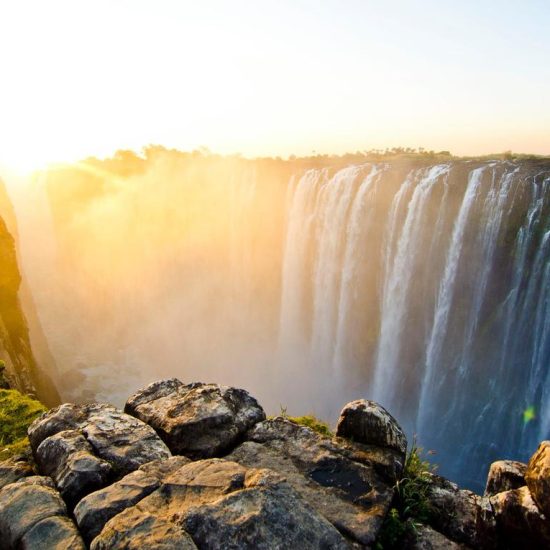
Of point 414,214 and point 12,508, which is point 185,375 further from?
point 12,508

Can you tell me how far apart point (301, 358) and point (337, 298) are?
7.21 meters

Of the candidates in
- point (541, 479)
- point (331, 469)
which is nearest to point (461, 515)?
point (541, 479)

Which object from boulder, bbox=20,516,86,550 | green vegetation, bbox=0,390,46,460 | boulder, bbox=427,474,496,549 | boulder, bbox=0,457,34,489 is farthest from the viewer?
green vegetation, bbox=0,390,46,460

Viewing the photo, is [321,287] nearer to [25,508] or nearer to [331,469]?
[331,469]

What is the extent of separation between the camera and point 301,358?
1315 inches

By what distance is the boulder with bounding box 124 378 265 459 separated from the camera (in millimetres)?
5398

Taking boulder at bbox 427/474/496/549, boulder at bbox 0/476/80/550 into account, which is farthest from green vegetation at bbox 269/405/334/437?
boulder at bbox 0/476/80/550

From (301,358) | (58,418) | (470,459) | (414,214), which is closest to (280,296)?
(301,358)

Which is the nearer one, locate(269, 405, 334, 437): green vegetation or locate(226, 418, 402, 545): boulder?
locate(226, 418, 402, 545): boulder

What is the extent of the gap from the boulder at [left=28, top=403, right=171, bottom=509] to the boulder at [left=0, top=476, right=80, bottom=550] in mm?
182

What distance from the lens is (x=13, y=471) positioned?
493cm

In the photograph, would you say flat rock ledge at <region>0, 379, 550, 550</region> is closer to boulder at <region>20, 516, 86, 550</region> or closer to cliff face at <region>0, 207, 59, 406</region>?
boulder at <region>20, 516, 86, 550</region>

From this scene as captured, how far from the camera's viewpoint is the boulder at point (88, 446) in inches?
177

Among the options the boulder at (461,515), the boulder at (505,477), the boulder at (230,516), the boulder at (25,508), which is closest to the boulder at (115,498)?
the boulder at (230,516)
